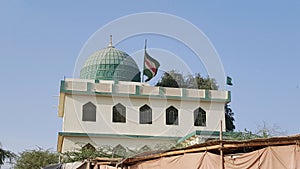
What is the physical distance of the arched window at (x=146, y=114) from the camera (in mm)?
26125

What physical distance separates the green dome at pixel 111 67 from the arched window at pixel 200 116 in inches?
163

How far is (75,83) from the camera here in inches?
1002


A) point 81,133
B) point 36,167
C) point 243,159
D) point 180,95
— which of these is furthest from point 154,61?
point 243,159

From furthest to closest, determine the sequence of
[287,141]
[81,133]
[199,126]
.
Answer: [199,126] < [81,133] < [287,141]

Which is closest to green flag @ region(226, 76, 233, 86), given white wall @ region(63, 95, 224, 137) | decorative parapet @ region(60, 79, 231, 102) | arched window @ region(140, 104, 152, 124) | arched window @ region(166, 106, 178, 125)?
decorative parapet @ region(60, 79, 231, 102)

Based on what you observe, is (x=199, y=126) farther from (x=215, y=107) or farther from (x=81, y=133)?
(x=81, y=133)

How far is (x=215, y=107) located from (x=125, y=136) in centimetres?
570

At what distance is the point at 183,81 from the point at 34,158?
10.2 meters

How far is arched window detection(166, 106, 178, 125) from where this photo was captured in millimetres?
26391

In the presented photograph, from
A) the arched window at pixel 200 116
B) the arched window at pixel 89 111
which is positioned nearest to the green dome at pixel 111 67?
the arched window at pixel 89 111

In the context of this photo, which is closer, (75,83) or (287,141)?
(287,141)

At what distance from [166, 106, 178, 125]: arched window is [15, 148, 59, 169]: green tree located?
668cm

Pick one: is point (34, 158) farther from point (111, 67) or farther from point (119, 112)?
point (111, 67)

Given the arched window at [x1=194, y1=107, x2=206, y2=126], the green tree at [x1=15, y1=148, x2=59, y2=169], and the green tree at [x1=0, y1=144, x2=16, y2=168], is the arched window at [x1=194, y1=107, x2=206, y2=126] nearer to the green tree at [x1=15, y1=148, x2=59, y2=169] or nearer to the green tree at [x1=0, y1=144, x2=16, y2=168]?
the green tree at [x1=15, y1=148, x2=59, y2=169]
